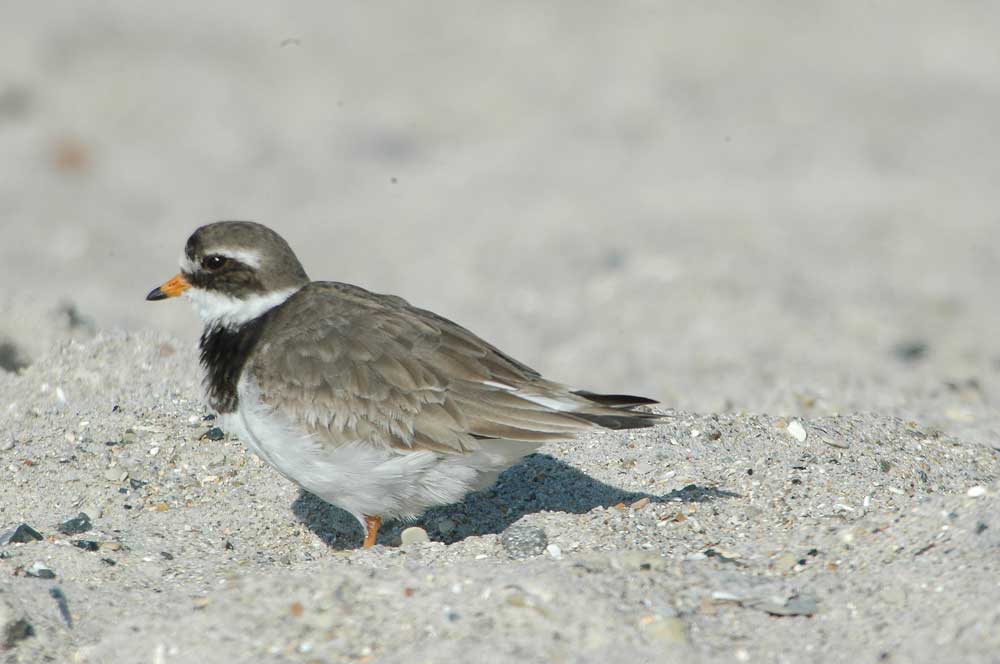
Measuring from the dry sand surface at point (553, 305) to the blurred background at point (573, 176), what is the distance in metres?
0.05

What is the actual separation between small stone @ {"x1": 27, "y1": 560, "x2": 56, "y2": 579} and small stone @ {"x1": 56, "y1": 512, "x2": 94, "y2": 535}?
0.41 m

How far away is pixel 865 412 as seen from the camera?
22.9 ft

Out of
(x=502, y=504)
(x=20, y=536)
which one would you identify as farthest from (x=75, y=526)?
(x=502, y=504)

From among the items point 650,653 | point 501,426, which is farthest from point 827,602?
point 501,426

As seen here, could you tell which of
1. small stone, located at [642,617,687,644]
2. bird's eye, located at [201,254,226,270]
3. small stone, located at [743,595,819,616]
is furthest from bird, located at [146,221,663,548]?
small stone, located at [642,617,687,644]

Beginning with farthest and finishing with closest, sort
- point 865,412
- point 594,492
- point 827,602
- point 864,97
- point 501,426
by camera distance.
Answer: point 864,97 → point 865,412 → point 594,492 → point 501,426 → point 827,602

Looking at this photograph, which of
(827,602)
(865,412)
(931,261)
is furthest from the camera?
(931,261)

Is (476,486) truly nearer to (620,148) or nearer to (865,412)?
(865,412)

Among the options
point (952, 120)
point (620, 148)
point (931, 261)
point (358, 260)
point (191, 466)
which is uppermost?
point (952, 120)

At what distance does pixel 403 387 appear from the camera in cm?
539

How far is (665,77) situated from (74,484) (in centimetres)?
986

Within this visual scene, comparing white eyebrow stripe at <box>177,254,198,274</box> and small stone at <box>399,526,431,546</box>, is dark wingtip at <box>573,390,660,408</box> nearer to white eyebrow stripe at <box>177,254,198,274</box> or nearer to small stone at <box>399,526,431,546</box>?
small stone at <box>399,526,431,546</box>

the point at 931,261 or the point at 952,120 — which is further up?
the point at 952,120

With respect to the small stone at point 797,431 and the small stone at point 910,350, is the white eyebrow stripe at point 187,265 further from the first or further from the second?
the small stone at point 910,350
